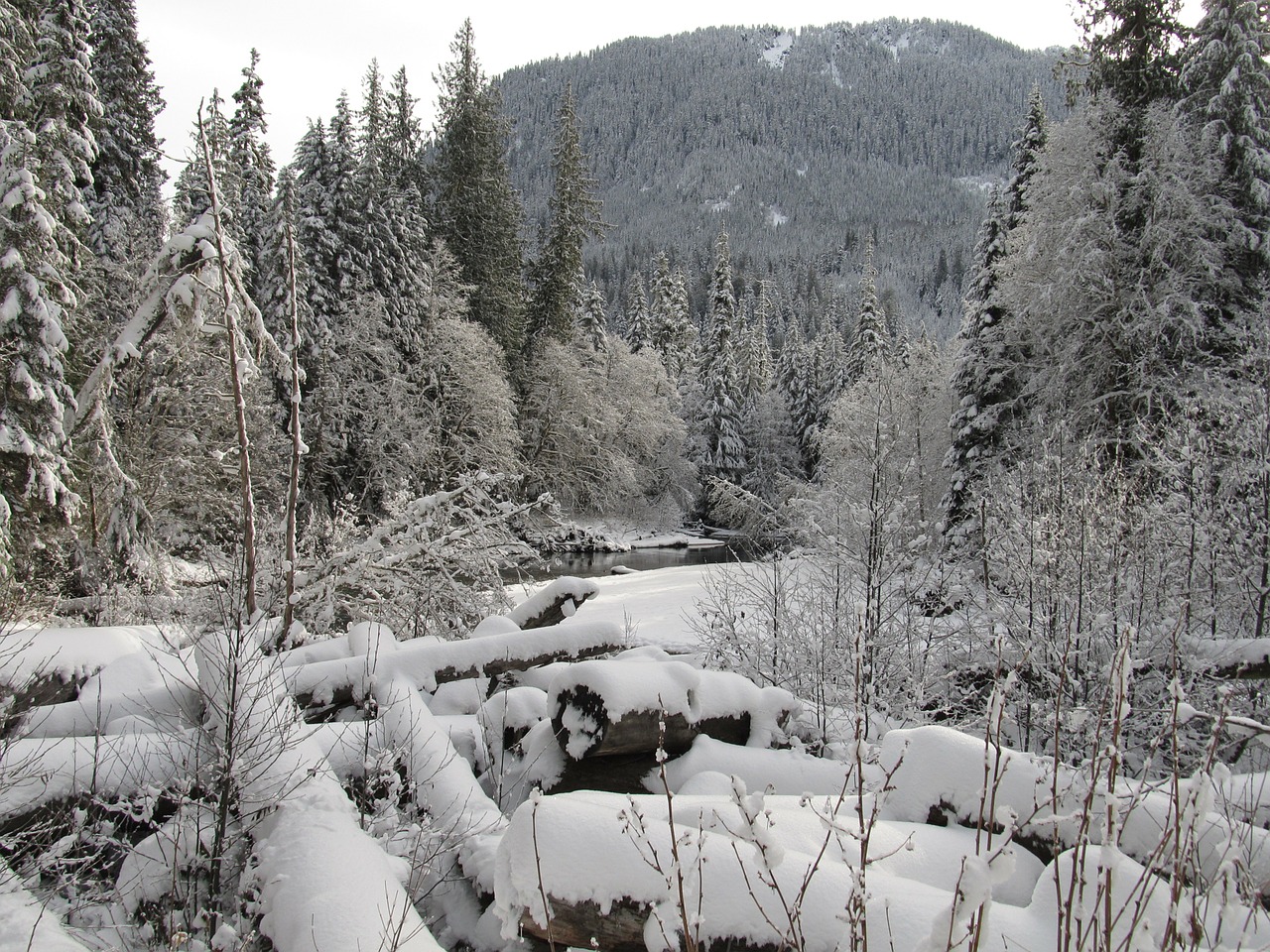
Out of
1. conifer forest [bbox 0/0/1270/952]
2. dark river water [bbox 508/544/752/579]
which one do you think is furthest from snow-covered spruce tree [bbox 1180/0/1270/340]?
dark river water [bbox 508/544/752/579]

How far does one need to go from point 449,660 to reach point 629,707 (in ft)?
Result: 7.62

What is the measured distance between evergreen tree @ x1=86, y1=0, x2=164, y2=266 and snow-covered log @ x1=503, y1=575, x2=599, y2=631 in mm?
17558

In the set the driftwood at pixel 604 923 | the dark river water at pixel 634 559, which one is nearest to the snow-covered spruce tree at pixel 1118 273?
the dark river water at pixel 634 559

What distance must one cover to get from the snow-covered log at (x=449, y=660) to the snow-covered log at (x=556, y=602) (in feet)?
3.36

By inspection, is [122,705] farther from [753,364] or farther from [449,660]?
[753,364]

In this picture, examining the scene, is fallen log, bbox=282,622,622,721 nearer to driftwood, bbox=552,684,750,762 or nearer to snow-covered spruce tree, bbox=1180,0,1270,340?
driftwood, bbox=552,684,750,762

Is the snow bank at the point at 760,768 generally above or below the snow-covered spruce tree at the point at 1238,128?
below

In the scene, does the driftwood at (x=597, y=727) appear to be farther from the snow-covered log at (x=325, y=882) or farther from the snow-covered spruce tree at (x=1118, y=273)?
the snow-covered spruce tree at (x=1118, y=273)

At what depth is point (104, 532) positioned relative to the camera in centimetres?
1381

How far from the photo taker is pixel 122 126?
2227cm

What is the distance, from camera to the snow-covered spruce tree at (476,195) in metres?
31.6

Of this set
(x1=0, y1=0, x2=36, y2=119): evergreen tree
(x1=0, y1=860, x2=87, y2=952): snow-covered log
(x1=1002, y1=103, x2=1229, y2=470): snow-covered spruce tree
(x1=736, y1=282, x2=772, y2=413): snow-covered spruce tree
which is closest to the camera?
(x1=0, y1=860, x2=87, y2=952): snow-covered log

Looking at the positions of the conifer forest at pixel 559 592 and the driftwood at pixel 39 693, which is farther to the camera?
the driftwood at pixel 39 693

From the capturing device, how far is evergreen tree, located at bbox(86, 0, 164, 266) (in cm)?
2055
